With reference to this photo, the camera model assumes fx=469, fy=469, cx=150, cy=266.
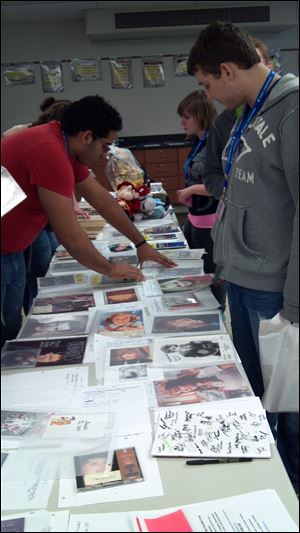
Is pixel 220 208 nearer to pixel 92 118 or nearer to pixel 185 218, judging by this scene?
pixel 92 118

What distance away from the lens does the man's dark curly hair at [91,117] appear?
1046 millimetres

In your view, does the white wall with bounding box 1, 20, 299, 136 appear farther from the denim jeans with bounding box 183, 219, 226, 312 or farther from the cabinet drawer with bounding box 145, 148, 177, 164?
the denim jeans with bounding box 183, 219, 226, 312

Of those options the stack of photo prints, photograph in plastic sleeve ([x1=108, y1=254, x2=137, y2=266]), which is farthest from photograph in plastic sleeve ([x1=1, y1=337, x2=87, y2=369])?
photograph in plastic sleeve ([x1=108, y1=254, x2=137, y2=266])

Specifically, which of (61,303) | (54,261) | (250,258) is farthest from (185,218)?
(250,258)

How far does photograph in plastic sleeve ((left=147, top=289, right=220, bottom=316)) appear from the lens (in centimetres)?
137

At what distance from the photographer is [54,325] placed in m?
1.31

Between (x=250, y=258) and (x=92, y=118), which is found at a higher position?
(x=92, y=118)

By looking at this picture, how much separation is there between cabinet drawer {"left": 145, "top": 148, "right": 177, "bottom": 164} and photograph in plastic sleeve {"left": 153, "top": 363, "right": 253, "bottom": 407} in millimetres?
2859

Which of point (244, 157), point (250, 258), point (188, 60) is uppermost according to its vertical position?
point (188, 60)

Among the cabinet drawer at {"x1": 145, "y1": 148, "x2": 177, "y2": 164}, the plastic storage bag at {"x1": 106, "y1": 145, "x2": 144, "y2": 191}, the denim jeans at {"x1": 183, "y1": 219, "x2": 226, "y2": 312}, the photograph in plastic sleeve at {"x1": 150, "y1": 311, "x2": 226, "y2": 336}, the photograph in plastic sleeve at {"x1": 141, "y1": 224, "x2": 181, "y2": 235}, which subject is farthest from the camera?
the cabinet drawer at {"x1": 145, "y1": 148, "x2": 177, "y2": 164}

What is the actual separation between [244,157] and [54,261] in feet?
3.45

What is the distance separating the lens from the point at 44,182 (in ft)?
2.62

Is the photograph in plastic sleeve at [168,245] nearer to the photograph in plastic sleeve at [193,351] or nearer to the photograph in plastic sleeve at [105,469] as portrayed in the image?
the photograph in plastic sleeve at [193,351]

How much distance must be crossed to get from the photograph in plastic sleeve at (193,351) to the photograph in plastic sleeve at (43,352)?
0.19m
